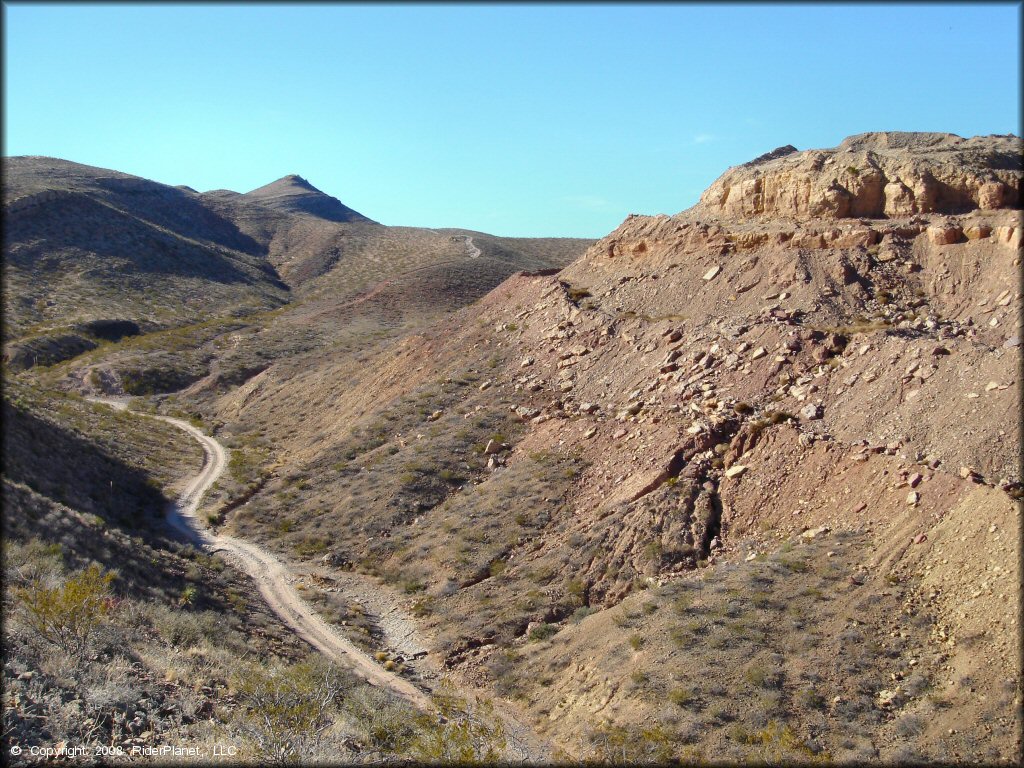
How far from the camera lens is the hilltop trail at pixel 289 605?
42.6 feet

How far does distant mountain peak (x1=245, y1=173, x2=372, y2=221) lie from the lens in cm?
11612

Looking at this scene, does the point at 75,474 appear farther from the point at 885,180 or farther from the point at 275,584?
the point at 885,180

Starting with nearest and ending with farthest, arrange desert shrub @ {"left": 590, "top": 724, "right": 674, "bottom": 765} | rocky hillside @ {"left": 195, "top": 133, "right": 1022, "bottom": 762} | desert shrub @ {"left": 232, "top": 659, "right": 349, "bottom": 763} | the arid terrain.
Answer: desert shrub @ {"left": 232, "top": 659, "right": 349, "bottom": 763} < desert shrub @ {"left": 590, "top": 724, "right": 674, "bottom": 765} < the arid terrain < rocky hillside @ {"left": 195, "top": 133, "right": 1022, "bottom": 762}

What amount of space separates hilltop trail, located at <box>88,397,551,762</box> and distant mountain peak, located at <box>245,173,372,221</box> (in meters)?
92.9

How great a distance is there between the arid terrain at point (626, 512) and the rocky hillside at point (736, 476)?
8cm

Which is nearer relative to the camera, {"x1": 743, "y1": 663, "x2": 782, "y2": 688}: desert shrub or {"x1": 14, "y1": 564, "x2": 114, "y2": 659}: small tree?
{"x1": 14, "y1": 564, "x2": 114, "y2": 659}: small tree

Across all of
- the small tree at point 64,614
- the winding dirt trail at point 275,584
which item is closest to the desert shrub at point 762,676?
the winding dirt trail at point 275,584

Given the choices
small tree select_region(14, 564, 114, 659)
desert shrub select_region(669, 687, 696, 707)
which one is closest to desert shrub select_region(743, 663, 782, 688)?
desert shrub select_region(669, 687, 696, 707)

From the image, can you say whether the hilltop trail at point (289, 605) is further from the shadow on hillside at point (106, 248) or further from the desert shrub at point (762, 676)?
the shadow on hillside at point (106, 248)

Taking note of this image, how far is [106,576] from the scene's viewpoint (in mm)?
14711

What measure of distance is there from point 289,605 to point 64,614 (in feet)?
23.8

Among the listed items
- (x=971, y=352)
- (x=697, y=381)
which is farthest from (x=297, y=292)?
(x=971, y=352)

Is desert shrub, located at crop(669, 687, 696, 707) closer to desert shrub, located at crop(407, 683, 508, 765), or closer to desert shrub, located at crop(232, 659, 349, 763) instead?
desert shrub, located at crop(407, 683, 508, 765)

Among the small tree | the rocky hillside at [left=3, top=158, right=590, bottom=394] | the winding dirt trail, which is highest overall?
the rocky hillside at [left=3, top=158, right=590, bottom=394]
